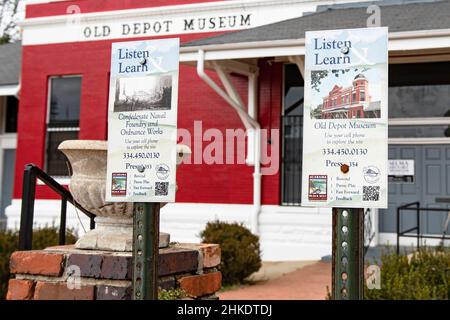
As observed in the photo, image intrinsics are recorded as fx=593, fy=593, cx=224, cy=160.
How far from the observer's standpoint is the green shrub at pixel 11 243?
6297 millimetres

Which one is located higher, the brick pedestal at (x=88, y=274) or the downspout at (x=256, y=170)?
the downspout at (x=256, y=170)

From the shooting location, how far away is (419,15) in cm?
951

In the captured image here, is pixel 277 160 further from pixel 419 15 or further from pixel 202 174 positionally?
pixel 419 15

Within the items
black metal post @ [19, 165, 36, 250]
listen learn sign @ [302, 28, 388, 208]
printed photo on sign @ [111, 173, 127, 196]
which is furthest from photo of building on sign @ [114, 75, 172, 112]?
black metal post @ [19, 165, 36, 250]

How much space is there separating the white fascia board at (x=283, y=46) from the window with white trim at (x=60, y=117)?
4.03 metres

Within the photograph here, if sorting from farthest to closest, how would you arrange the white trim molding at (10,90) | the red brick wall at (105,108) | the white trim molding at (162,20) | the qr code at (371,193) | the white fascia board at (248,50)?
the white trim molding at (10,90)
the white trim molding at (162,20)
the red brick wall at (105,108)
the white fascia board at (248,50)
the qr code at (371,193)

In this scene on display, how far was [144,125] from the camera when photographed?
9.75ft

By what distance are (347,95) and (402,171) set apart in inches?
350

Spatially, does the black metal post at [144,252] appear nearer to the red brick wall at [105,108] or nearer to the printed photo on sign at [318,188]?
the printed photo on sign at [318,188]

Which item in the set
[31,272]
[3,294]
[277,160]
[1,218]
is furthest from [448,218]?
[1,218]

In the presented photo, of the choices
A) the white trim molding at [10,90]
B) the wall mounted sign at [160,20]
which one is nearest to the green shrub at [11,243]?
the wall mounted sign at [160,20]

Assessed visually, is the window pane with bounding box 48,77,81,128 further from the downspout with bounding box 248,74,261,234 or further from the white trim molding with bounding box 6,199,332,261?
the downspout with bounding box 248,74,261,234

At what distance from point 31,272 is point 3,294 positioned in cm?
255

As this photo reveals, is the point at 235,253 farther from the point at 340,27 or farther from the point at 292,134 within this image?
the point at 340,27
